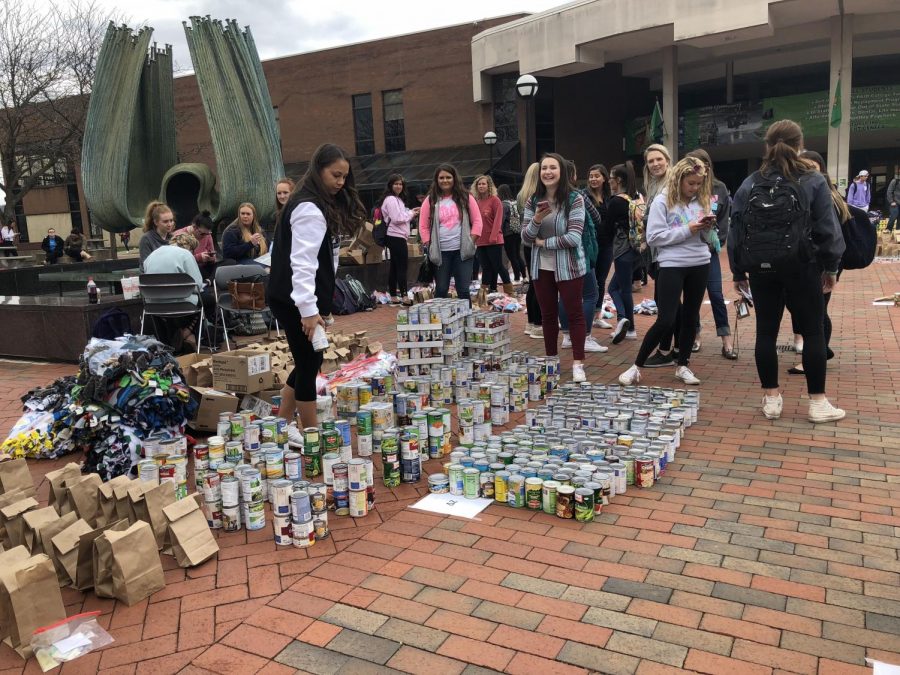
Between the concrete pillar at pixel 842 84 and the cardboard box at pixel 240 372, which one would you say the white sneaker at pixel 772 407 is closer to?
the cardboard box at pixel 240 372

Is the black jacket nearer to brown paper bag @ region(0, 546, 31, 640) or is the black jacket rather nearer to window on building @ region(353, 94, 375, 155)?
brown paper bag @ region(0, 546, 31, 640)

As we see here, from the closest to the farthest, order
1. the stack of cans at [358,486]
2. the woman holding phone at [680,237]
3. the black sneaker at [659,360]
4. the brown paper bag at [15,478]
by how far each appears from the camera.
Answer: the stack of cans at [358,486] < the brown paper bag at [15,478] < the woman holding phone at [680,237] < the black sneaker at [659,360]

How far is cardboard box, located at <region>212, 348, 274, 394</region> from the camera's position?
5402 millimetres

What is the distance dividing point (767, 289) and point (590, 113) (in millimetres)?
30429

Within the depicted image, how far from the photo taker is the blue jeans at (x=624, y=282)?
8.06 metres

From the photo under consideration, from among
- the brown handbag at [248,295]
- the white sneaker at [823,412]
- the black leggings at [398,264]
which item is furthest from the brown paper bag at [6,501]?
the black leggings at [398,264]

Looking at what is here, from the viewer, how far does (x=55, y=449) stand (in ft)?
16.4

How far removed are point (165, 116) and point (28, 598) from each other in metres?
12.8

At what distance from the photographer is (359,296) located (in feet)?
39.0

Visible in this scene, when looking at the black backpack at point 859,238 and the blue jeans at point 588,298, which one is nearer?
the black backpack at point 859,238

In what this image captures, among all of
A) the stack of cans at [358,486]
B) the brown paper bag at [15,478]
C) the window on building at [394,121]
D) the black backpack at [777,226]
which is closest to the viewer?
the stack of cans at [358,486]

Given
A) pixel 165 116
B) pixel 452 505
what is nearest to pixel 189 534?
pixel 452 505

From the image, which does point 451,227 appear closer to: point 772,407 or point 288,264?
point 288,264

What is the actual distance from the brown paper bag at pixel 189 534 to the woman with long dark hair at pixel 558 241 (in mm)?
3668
